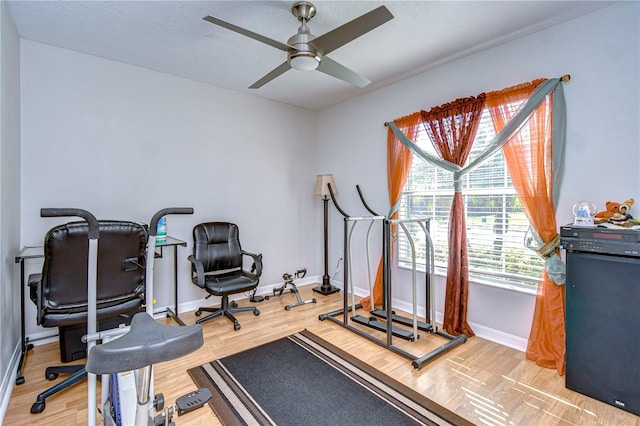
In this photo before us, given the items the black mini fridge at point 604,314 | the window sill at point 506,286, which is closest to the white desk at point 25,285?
the window sill at point 506,286

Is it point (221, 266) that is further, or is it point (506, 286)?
point (221, 266)

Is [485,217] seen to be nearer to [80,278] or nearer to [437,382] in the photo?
[437,382]

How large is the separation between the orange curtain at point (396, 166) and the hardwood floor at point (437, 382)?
786 mm

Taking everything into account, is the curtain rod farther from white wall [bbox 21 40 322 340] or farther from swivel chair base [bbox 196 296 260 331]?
swivel chair base [bbox 196 296 260 331]

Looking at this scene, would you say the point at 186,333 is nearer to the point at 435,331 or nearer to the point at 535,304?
the point at 435,331

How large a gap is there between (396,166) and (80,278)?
308 cm

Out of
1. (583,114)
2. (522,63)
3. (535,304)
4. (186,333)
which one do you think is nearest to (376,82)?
(522,63)

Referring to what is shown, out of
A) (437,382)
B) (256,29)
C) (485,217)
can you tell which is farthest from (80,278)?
(485,217)

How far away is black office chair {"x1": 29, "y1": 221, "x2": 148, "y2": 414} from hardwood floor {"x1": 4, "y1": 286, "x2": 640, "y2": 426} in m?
0.17

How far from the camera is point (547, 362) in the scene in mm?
2377

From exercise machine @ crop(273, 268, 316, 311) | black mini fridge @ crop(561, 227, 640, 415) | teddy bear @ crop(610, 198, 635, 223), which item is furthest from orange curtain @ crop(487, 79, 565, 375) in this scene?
exercise machine @ crop(273, 268, 316, 311)

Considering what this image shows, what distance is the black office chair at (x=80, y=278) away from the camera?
195 cm

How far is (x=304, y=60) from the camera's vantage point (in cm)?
220

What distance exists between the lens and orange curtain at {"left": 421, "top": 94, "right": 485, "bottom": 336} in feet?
9.48
